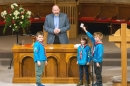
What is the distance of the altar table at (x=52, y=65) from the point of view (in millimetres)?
9305

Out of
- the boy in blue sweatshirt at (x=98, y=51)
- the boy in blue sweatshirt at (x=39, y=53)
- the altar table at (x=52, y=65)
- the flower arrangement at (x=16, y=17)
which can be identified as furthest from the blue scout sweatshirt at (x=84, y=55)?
the flower arrangement at (x=16, y=17)

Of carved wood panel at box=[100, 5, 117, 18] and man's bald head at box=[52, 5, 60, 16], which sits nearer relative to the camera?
man's bald head at box=[52, 5, 60, 16]

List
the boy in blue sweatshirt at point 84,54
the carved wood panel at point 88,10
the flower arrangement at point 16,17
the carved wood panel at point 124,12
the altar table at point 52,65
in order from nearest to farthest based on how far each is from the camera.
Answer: the boy in blue sweatshirt at point 84,54, the altar table at point 52,65, the flower arrangement at point 16,17, the carved wood panel at point 124,12, the carved wood panel at point 88,10

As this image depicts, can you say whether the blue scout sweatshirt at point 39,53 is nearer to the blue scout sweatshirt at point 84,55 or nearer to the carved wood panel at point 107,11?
the blue scout sweatshirt at point 84,55

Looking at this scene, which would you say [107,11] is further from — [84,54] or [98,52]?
[98,52]

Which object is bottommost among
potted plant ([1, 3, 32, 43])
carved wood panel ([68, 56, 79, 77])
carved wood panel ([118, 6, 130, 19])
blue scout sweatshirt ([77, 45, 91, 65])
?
carved wood panel ([68, 56, 79, 77])

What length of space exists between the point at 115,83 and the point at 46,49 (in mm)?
1704

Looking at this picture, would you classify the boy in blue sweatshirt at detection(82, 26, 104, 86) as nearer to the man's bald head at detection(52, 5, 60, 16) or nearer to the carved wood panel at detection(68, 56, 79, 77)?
the carved wood panel at detection(68, 56, 79, 77)

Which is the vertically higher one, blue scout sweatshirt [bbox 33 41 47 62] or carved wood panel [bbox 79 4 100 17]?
carved wood panel [bbox 79 4 100 17]

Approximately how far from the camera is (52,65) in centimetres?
940

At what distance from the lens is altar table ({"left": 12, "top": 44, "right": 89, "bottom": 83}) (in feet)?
30.5

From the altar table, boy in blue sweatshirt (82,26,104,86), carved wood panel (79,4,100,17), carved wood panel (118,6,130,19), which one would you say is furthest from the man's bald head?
carved wood panel (79,4,100,17)

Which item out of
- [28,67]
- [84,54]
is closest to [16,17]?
[28,67]

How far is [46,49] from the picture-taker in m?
9.26
